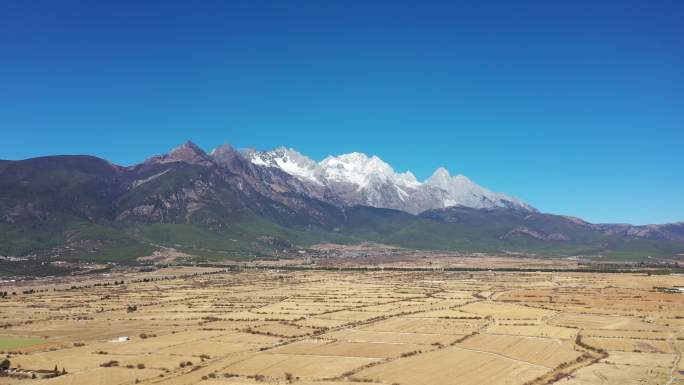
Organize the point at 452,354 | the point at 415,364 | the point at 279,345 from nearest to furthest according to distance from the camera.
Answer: the point at 415,364
the point at 452,354
the point at 279,345

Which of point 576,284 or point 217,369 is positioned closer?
point 217,369

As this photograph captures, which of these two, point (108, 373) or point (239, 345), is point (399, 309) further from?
point (108, 373)

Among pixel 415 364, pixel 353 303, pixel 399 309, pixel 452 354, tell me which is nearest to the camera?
pixel 415 364

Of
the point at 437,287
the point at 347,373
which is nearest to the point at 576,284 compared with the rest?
the point at 437,287

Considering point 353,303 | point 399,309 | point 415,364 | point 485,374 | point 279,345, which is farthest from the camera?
point 353,303

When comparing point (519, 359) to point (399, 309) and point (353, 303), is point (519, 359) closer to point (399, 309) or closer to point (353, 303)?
point (399, 309)

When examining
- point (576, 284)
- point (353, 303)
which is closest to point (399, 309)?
point (353, 303)
